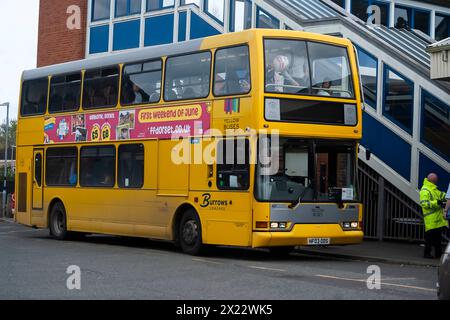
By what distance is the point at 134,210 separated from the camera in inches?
665

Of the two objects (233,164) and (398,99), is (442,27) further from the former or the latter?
(233,164)

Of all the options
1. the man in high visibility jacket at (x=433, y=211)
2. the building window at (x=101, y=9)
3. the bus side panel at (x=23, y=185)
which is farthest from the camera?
the building window at (x=101, y=9)

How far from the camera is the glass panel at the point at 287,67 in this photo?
1392 cm

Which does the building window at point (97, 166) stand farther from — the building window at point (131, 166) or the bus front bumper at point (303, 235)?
the bus front bumper at point (303, 235)

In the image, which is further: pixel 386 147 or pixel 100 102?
pixel 386 147

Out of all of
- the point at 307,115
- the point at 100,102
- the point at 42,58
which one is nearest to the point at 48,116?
the point at 100,102

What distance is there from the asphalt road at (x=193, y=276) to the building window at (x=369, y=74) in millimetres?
5733

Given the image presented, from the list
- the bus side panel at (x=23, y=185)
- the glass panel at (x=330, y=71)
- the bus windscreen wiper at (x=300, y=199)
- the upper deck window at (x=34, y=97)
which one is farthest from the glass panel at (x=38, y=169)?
the glass panel at (x=330, y=71)

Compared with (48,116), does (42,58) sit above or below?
above

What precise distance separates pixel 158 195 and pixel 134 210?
3.39ft

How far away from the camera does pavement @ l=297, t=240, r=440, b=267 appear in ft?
48.4

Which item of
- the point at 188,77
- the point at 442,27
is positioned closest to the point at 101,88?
the point at 188,77

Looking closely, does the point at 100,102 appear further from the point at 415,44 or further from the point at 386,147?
the point at 415,44

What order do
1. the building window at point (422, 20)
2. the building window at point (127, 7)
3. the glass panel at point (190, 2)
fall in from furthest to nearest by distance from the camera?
the building window at point (422, 20)
the building window at point (127, 7)
the glass panel at point (190, 2)
